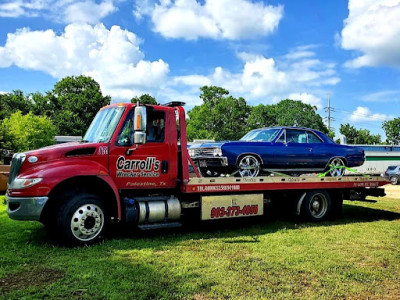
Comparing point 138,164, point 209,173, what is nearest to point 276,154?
point 209,173

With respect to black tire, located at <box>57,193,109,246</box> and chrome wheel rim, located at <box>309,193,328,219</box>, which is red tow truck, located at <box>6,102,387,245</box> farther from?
chrome wheel rim, located at <box>309,193,328,219</box>

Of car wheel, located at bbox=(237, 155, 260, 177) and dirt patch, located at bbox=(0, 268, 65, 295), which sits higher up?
car wheel, located at bbox=(237, 155, 260, 177)

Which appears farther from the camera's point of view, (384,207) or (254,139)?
(384,207)

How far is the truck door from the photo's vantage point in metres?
6.23

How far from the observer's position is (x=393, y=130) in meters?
71.1

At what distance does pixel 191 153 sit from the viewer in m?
8.21

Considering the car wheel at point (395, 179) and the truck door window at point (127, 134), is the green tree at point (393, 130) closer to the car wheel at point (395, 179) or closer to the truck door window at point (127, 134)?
the car wheel at point (395, 179)

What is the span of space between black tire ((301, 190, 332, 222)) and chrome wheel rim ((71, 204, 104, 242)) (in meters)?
4.63

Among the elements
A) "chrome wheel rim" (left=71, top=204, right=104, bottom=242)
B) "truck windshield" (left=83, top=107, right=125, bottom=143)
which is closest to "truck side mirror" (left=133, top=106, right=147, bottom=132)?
"truck windshield" (left=83, top=107, right=125, bottom=143)

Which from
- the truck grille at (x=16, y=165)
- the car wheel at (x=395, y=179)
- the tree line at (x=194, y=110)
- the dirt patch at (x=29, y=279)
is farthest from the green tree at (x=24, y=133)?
the dirt patch at (x=29, y=279)

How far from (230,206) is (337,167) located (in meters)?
3.42

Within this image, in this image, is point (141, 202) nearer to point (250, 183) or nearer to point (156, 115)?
point (156, 115)

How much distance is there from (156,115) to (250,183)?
235cm

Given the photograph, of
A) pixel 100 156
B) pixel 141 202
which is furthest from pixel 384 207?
pixel 100 156
